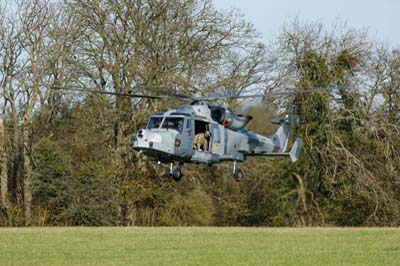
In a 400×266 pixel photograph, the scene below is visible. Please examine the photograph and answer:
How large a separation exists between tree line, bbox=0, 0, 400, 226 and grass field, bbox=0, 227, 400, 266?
37.8ft

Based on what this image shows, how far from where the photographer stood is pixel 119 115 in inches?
1698

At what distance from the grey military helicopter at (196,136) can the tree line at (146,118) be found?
1019 cm

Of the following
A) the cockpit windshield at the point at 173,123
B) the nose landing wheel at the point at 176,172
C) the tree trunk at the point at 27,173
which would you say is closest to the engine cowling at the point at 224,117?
the cockpit windshield at the point at 173,123

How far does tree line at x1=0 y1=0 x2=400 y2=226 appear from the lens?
42.2 m

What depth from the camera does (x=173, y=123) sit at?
2850cm

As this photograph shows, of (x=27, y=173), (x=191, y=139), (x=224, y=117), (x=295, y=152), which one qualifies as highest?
(x=224, y=117)

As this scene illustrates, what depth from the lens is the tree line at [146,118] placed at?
138ft

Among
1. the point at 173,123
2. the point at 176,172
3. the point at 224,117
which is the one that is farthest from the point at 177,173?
the point at 224,117

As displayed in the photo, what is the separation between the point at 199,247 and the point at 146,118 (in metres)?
19.9

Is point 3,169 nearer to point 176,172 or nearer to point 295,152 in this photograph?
point 295,152

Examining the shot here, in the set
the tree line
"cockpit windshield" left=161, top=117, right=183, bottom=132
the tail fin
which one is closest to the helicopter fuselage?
"cockpit windshield" left=161, top=117, right=183, bottom=132

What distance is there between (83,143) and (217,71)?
21.8ft

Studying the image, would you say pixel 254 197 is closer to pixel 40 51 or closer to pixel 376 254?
pixel 40 51

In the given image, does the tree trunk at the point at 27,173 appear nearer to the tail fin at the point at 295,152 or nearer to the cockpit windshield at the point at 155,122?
the tail fin at the point at 295,152
